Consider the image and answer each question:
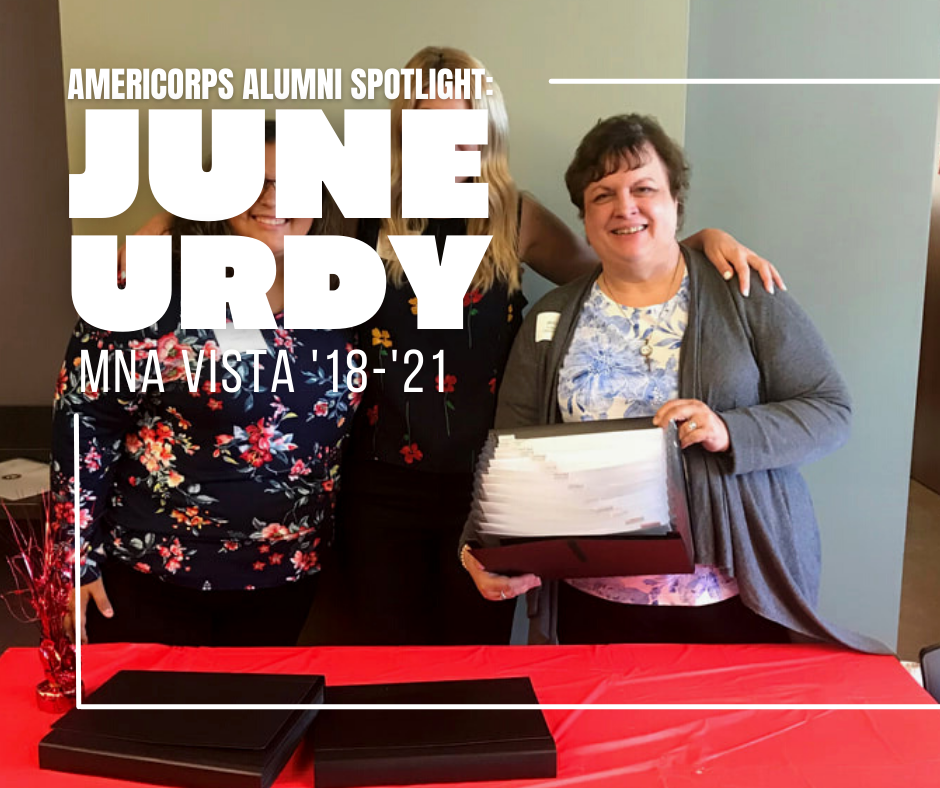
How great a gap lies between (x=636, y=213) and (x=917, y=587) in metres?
2.16

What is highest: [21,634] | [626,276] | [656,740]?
[626,276]

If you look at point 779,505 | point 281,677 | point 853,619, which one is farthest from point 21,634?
point 853,619

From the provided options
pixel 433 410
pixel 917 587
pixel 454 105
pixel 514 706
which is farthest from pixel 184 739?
pixel 917 587

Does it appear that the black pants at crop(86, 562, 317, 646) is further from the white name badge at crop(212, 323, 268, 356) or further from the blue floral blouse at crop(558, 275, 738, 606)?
the blue floral blouse at crop(558, 275, 738, 606)

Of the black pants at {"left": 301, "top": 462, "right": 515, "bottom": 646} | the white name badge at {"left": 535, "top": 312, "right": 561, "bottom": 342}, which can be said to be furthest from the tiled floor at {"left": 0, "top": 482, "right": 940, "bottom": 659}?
the white name badge at {"left": 535, "top": 312, "right": 561, "bottom": 342}

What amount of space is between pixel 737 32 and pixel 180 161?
4.32 feet

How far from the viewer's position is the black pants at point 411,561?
1.69 metres

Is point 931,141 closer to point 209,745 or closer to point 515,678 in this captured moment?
point 515,678

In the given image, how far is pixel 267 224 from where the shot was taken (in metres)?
1.61

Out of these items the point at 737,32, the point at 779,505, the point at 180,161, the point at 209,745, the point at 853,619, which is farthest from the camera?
the point at 853,619

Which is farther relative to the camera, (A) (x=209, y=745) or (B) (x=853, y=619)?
(B) (x=853, y=619)

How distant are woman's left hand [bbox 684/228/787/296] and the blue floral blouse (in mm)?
70

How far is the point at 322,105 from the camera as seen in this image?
6.06 feet

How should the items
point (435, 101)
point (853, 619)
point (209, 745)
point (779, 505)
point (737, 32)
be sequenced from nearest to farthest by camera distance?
1. point (209, 745)
2. point (779, 505)
3. point (435, 101)
4. point (737, 32)
5. point (853, 619)
